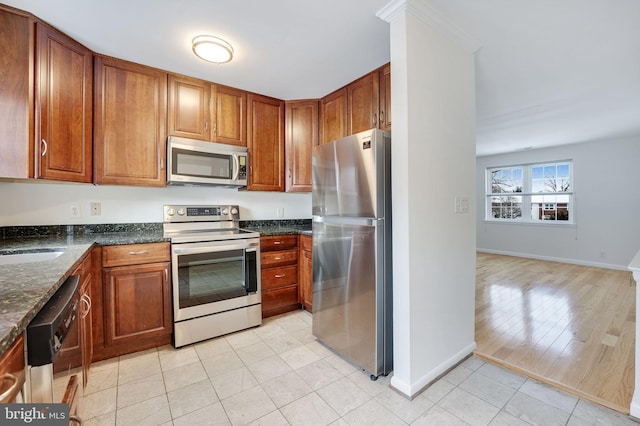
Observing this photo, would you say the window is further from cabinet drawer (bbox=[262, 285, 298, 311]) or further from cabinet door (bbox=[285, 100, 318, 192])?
cabinet drawer (bbox=[262, 285, 298, 311])

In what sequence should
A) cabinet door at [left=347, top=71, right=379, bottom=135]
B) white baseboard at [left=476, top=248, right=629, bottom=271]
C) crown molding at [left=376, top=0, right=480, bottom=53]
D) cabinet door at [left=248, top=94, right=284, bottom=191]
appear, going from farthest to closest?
1. white baseboard at [left=476, top=248, right=629, bottom=271]
2. cabinet door at [left=248, top=94, right=284, bottom=191]
3. cabinet door at [left=347, top=71, right=379, bottom=135]
4. crown molding at [left=376, top=0, right=480, bottom=53]

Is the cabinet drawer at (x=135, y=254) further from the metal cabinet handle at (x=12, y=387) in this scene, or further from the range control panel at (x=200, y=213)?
the metal cabinet handle at (x=12, y=387)

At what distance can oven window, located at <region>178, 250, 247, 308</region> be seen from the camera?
89.6 inches

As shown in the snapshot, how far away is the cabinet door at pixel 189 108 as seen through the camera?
2.52 m

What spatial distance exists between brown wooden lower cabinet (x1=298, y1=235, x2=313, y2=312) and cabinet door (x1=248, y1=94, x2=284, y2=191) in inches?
27.8

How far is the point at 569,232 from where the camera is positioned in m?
5.28

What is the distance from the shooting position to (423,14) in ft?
5.66

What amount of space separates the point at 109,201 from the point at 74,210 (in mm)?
249

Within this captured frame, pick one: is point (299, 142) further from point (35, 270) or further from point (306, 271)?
point (35, 270)

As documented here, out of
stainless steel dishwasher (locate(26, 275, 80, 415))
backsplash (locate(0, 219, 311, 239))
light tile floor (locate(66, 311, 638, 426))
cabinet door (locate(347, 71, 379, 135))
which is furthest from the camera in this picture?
cabinet door (locate(347, 71, 379, 135))

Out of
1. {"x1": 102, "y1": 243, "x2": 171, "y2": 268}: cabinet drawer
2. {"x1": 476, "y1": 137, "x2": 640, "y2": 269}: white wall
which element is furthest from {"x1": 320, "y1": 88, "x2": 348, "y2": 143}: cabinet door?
{"x1": 476, "y1": 137, "x2": 640, "y2": 269}: white wall

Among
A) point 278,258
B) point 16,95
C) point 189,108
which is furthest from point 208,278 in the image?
point 16,95

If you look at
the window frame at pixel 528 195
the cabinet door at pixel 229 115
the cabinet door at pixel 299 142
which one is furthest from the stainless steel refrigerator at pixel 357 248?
the window frame at pixel 528 195

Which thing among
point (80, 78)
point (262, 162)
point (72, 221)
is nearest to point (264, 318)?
point (262, 162)
